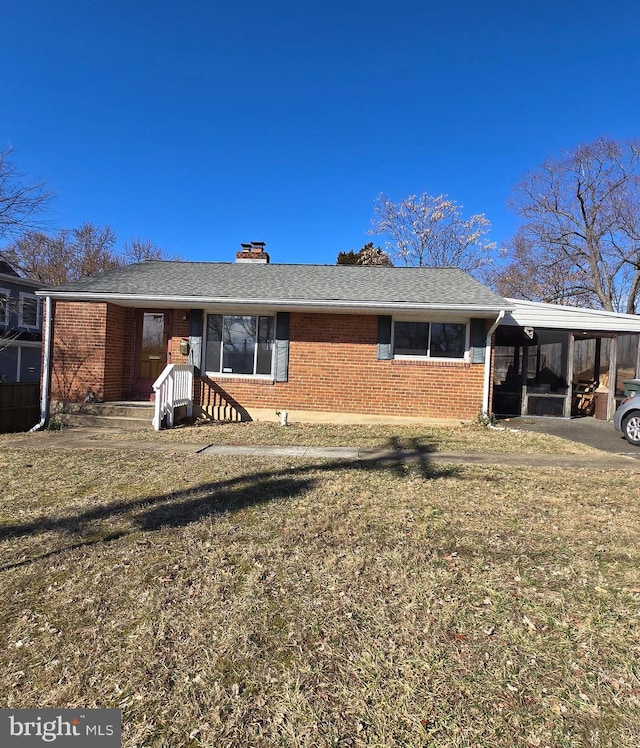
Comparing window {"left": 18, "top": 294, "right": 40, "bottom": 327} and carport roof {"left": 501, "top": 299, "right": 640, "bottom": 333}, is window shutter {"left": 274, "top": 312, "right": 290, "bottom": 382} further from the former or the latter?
window {"left": 18, "top": 294, "right": 40, "bottom": 327}

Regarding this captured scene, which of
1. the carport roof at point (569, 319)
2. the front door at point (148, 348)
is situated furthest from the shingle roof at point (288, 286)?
the carport roof at point (569, 319)

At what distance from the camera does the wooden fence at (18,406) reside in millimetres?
11109

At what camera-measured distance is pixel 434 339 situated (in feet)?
33.2

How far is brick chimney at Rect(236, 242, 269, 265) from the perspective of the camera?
1395cm

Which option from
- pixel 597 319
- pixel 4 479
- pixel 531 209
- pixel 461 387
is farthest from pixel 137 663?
pixel 531 209

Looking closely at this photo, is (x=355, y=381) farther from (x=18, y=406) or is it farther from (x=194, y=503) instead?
(x=18, y=406)

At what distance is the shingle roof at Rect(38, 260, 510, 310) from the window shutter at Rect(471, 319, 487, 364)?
670 mm

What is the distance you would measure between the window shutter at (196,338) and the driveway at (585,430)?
727cm

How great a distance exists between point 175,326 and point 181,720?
31.0ft

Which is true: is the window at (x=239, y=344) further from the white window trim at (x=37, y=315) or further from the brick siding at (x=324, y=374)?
the white window trim at (x=37, y=315)

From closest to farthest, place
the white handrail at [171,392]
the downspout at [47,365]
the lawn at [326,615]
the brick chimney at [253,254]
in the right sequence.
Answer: the lawn at [326,615]
the white handrail at [171,392]
the downspout at [47,365]
the brick chimney at [253,254]

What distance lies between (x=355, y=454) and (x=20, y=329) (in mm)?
19189

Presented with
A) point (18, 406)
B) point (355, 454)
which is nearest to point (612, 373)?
point (355, 454)

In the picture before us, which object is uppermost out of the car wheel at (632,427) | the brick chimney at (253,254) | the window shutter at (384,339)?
the brick chimney at (253,254)
